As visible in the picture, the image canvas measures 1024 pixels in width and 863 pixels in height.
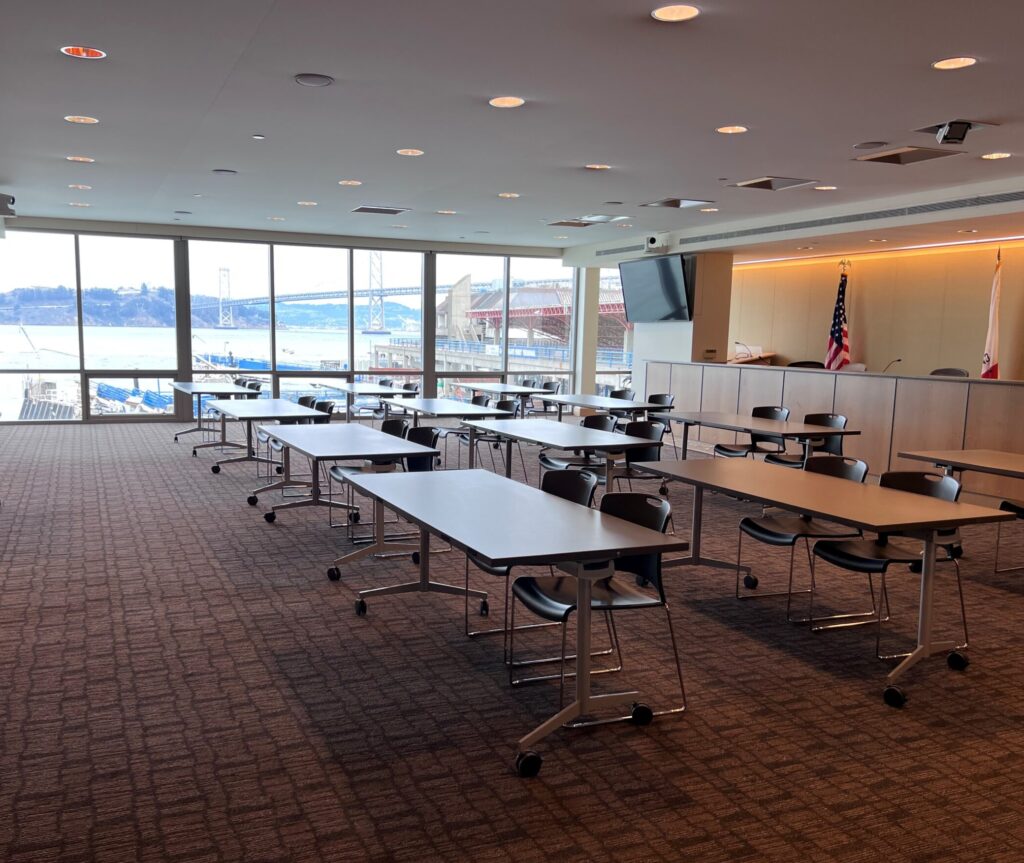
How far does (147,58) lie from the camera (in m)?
5.07

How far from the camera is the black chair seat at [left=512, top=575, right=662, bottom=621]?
371 centimetres

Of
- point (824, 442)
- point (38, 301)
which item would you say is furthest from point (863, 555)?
point (38, 301)

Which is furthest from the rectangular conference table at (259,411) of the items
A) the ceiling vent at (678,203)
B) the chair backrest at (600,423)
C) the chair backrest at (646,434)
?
the ceiling vent at (678,203)

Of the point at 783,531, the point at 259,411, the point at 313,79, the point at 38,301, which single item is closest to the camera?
the point at 783,531

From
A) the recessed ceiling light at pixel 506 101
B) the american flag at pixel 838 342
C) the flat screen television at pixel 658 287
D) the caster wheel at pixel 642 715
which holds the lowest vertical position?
the caster wheel at pixel 642 715

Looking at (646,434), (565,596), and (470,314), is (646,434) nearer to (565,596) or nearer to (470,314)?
(565,596)

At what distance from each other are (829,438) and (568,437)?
2984mm

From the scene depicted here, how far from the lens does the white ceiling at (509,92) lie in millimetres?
4266

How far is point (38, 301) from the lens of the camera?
537 inches

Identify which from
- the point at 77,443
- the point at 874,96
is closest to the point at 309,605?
the point at 874,96

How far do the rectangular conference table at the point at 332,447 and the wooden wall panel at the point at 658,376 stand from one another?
678 cm

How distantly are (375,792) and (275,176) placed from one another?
758 cm

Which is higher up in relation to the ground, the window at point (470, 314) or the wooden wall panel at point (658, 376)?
the window at point (470, 314)

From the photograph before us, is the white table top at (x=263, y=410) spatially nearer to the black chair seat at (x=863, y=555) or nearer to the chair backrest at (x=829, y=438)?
the chair backrest at (x=829, y=438)
